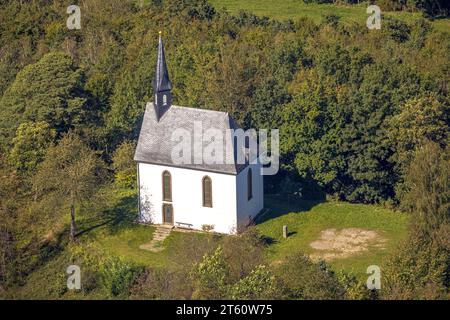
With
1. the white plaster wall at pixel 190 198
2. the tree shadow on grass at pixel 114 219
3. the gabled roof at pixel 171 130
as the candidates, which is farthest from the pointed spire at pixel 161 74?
the tree shadow on grass at pixel 114 219

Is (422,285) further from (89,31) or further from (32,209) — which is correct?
(89,31)

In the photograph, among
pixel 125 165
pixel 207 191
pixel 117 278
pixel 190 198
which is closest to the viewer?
pixel 117 278

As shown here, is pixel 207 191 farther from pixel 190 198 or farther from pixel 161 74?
pixel 161 74

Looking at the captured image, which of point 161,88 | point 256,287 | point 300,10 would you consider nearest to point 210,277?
point 256,287

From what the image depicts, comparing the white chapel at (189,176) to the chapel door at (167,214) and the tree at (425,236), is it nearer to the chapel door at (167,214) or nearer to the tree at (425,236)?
the chapel door at (167,214)

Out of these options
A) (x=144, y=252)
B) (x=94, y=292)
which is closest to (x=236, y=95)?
(x=144, y=252)

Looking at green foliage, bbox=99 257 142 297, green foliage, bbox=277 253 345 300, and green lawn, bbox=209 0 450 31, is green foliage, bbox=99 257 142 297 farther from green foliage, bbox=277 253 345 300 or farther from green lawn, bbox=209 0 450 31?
green lawn, bbox=209 0 450 31
